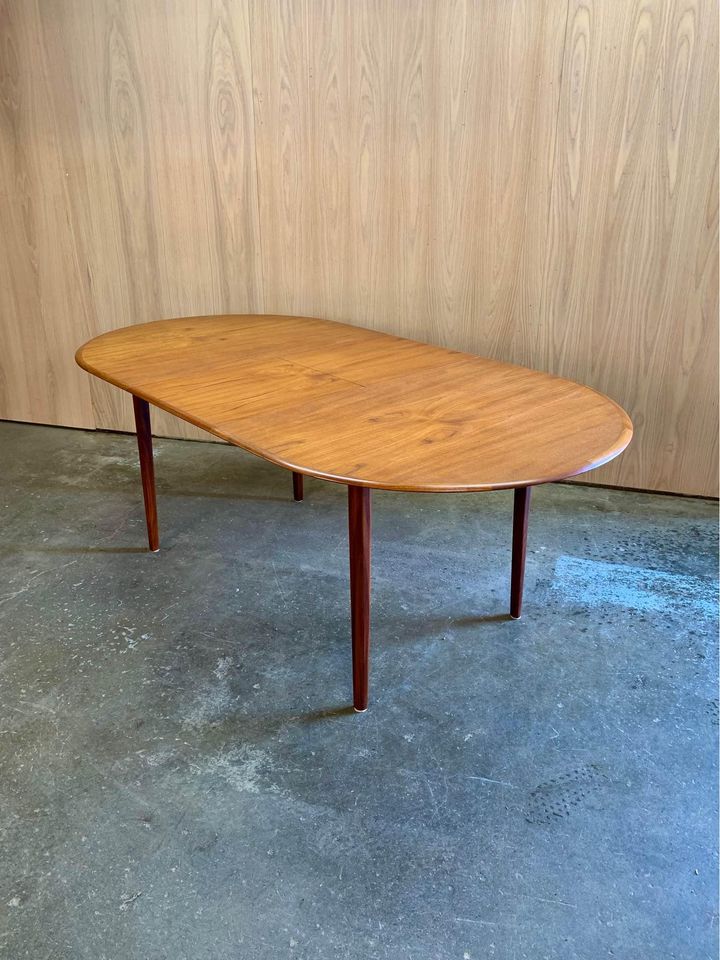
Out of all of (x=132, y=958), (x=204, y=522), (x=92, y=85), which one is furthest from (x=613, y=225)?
(x=132, y=958)

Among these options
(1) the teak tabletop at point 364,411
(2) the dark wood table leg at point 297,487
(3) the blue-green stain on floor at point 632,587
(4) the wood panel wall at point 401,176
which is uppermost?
(4) the wood panel wall at point 401,176

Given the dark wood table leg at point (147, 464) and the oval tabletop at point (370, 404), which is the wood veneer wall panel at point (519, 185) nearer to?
the oval tabletop at point (370, 404)

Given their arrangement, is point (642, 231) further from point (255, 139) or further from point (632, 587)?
point (255, 139)

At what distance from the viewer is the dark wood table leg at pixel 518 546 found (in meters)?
1.99

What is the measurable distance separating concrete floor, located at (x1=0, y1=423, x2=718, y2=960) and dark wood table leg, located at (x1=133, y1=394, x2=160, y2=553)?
0.26ft

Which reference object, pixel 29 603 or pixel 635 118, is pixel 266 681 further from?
pixel 635 118

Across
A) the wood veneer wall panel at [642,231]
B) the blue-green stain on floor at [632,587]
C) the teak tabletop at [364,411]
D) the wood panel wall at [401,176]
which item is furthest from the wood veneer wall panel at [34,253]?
the blue-green stain on floor at [632,587]

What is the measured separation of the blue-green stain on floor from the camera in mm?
2219

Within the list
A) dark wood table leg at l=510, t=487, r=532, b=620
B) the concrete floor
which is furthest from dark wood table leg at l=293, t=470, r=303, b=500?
dark wood table leg at l=510, t=487, r=532, b=620

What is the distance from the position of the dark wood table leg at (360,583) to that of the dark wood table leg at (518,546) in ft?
1.69

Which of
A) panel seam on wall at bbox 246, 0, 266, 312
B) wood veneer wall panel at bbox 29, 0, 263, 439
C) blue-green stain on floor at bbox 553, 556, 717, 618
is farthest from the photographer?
wood veneer wall panel at bbox 29, 0, 263, 439

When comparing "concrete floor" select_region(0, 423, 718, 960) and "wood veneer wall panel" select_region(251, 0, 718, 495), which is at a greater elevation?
"wood veneer wall panel" select_region(251, 0, 718, 495)

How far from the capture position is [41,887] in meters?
1.41

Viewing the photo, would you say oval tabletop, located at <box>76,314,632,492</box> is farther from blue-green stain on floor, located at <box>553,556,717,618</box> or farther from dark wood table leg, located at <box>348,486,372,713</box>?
blue-green stain on floor, located at <box>553,556,717,618</box>
